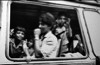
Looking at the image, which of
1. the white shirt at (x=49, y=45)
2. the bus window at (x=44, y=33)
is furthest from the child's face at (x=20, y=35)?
the white shirt at (x=49, y=45)

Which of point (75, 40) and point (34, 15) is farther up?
point (34, 15)

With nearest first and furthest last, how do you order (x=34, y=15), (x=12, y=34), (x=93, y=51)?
(x=12, y=34) → (x=34, y=15) → (x=93, y=51)

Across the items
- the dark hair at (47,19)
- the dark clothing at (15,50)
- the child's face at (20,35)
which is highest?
the dark hair at (47,19)

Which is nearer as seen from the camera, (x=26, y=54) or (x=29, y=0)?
(x=26, y=54)

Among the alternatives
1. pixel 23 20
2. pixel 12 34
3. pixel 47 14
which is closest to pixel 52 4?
pixel 47 14

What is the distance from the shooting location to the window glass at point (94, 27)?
10.4 ft

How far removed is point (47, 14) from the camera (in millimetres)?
3006

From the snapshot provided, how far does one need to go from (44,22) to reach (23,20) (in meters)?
0.32

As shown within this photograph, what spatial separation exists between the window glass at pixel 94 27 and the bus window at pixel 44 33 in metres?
0.17

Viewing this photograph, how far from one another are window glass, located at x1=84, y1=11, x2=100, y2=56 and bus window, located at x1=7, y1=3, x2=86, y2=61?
6.8 inches

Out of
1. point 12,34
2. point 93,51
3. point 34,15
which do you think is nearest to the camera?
point 12,34

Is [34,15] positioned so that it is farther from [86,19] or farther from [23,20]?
[86,19]

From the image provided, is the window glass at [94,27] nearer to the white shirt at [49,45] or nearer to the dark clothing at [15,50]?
the white shirt at [49,45]

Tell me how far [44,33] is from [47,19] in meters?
0.23
